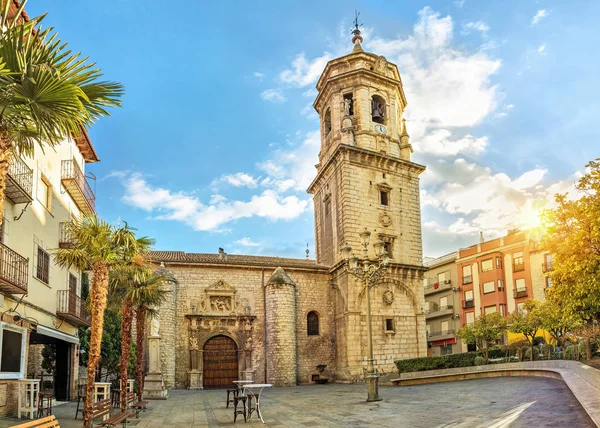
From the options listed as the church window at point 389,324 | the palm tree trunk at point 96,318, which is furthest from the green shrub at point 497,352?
the palm tree trunk at point 96,318

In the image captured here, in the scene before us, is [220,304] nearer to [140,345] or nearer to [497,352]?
[140,345]

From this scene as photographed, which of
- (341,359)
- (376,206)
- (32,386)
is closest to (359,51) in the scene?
(376,206)

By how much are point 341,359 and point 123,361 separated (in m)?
17.4

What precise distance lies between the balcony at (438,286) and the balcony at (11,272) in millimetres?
41691

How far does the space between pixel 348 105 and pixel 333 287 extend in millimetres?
10981

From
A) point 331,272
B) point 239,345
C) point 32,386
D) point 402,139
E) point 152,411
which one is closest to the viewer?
point 32,386

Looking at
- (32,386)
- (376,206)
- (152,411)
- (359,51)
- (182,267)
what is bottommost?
(152,411)

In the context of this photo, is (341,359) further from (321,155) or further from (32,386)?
(32,386)

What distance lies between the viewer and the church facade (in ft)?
94.8

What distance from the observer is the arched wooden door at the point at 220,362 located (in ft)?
95.5

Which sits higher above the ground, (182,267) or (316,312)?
(182,267)

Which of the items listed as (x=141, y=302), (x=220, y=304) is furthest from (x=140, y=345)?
(x=220, y=304)

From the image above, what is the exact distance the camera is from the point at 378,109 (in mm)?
33188

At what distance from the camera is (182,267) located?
29875 mm
